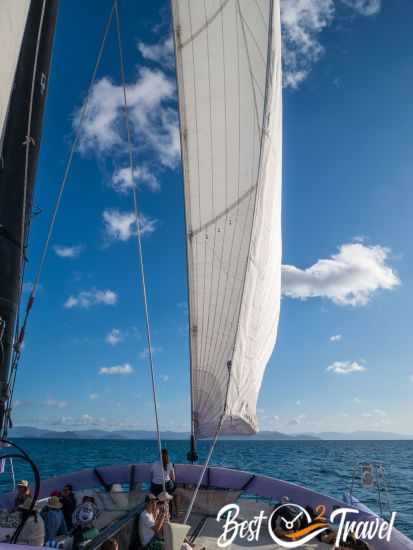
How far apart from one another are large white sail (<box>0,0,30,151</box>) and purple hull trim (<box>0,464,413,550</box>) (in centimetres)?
701

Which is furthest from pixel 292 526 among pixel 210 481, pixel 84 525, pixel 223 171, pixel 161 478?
pixel 223 171

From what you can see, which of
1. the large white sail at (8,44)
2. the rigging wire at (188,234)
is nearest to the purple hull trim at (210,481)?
the rigging wire at (188,234)

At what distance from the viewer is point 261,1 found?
6160mm

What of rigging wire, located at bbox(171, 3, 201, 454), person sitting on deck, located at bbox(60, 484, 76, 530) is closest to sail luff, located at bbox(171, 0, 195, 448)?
rigging wire, located at bbox(171, 3, 201, 454)

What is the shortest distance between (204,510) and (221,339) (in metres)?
3.63

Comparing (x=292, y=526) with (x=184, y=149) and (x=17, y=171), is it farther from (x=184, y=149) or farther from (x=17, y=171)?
(x=17, y=171)

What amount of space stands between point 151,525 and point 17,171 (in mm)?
4663

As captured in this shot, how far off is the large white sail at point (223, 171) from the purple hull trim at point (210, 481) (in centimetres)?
265

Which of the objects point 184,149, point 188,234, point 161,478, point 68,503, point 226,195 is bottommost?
point 68,503

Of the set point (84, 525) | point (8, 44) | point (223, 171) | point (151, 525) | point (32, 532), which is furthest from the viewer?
point (223, 171)

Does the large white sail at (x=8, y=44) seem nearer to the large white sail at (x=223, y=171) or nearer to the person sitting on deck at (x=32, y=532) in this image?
the large white sail at (x=223, y=171)

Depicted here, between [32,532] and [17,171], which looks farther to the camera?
[17,171]

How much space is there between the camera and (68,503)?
24.0 feet

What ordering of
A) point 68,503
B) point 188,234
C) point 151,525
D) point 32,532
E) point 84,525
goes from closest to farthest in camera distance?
point 32,532
point 151,525
point 84,525
point 188,234
point 68,503
